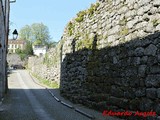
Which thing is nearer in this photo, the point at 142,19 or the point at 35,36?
the point at 142,19

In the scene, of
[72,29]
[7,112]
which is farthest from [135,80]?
[72,29]

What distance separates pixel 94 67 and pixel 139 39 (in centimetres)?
351

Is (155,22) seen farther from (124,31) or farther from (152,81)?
(124,31)

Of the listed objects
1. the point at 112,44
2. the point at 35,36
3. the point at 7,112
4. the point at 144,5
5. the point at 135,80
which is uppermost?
the point at 35,36

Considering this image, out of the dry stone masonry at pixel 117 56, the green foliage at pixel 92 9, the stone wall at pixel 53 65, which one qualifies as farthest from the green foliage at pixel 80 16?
the stone wall at pixel 53 65

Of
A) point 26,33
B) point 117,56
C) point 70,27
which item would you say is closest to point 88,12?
point 70,27

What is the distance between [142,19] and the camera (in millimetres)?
7859

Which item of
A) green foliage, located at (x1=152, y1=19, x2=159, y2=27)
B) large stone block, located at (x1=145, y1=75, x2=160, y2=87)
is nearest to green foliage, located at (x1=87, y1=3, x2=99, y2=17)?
green foliage, located at (x1=152, y1=19, x2=159, y2=27)

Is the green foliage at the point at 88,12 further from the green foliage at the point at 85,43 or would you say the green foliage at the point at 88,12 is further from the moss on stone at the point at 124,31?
the moss on stone at the point at 124,31

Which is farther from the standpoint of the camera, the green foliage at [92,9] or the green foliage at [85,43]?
the green foliage at [85,43]

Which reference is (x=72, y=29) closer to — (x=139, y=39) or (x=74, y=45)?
(x=74, y=45)

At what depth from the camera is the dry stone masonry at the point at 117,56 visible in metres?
7.34

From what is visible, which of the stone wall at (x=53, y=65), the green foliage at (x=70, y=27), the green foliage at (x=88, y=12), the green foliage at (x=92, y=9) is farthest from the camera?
the stone wall at (x=53, y=65)

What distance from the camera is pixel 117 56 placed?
30.1ft
